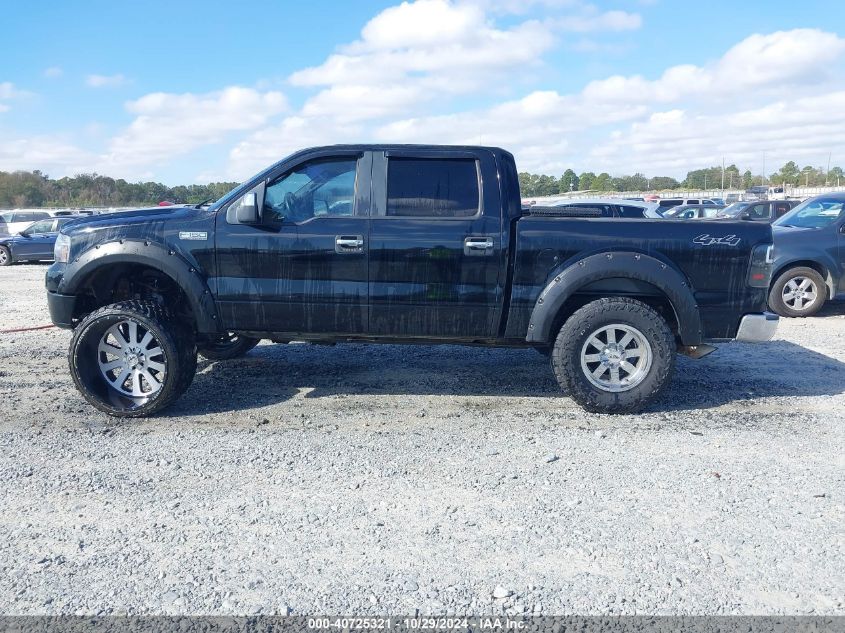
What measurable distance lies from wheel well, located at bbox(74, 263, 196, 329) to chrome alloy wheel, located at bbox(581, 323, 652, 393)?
3164 millimetres

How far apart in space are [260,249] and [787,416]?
422cm

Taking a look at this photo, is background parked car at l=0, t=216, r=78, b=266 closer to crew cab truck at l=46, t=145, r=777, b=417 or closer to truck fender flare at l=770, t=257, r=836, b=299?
crew cab truck at l=46, t=145, r=777, b=417

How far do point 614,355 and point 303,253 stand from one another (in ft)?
8.17

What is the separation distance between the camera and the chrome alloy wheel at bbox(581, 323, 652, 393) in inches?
206

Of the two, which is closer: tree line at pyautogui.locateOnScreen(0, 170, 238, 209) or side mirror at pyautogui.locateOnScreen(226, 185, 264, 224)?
side mirror at pyautogui.locateOnScreen(226, 185, 264, 224)

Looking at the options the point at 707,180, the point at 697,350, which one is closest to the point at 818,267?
the point at 697,350

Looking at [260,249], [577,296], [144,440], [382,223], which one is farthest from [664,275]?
[144,440]

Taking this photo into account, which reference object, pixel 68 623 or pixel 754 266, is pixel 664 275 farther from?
pixel 68 623

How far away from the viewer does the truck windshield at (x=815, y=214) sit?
379 inches

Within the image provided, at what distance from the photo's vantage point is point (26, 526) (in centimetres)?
351

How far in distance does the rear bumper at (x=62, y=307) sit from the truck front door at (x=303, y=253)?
3.81ft

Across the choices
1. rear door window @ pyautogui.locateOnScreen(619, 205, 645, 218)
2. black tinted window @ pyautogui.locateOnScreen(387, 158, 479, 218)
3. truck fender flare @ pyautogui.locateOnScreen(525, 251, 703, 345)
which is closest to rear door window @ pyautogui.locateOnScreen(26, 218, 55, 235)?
rear door window @ pyautogui.locateOnScreen(619, 205, 645, 218)

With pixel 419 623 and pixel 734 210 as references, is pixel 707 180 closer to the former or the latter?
pixel 734 210

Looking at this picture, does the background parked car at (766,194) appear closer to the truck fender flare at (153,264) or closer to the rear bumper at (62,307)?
the truck fender flare at (153,264)
